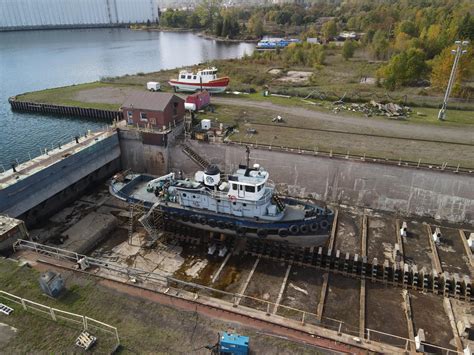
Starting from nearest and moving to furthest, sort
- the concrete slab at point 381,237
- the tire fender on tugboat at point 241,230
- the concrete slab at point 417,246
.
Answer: the concrete slab at point 417,246
the concrete slab at point 381,237
the tire fender on tugboat at point 241,230

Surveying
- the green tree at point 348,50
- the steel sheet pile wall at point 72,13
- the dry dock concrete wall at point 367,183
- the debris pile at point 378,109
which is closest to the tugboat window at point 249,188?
the dry dock concrete wall at point 367,183

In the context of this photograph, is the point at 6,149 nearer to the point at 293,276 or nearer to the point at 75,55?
the point at 293,276

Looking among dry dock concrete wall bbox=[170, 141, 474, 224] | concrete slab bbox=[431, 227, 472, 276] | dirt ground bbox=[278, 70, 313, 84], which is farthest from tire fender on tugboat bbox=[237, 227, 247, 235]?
dirt ground bbox=[278, 70, 313, 84]

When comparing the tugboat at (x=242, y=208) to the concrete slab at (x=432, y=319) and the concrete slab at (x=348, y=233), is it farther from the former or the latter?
the concrete slab at (x=432, y=319)

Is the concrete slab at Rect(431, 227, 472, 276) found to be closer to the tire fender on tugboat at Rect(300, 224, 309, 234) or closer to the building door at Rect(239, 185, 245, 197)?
the tire fender on tugboat at Rect(300, 224, 309, 234)

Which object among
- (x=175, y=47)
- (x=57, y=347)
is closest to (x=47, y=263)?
(x=57, y=347)
